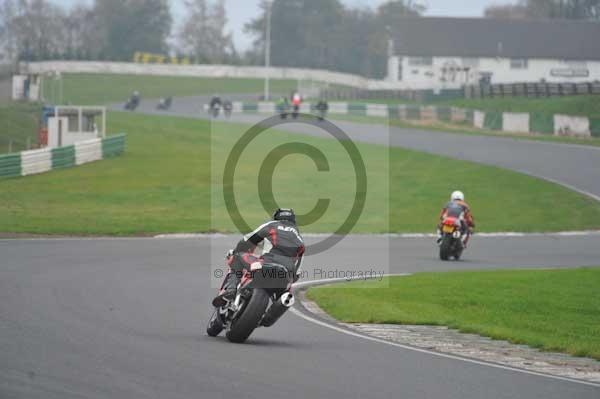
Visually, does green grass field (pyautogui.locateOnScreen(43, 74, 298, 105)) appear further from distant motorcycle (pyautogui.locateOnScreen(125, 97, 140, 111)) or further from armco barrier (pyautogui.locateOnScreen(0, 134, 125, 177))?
armco barrier (pyautogui.locateOnScreen(0, 134, 125, 177))

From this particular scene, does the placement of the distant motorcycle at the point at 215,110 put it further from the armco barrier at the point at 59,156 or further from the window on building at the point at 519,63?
the window on building at the point at 519,63

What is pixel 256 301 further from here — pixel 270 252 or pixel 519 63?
→ pixel 519 63

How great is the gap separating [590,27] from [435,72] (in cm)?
1643

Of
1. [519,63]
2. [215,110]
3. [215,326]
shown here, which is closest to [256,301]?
[215,326]

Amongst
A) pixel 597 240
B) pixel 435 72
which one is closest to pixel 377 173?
pixel 597 240

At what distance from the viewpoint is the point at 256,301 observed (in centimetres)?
1058

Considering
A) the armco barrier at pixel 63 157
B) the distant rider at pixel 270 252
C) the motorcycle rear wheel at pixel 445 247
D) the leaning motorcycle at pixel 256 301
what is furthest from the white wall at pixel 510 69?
the leaning motorcycle at pixel 256 301

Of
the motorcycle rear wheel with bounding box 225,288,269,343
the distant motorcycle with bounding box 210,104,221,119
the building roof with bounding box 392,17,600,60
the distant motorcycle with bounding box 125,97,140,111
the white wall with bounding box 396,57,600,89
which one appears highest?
the building roof with bounding box 392,17,600,60

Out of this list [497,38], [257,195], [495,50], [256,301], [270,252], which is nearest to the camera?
[256,301]

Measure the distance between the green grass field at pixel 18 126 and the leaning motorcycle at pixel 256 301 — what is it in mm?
30847

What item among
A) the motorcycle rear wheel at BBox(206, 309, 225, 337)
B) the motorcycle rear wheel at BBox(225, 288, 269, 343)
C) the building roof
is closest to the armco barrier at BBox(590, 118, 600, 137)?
the motorcycle rear wheel at BBox(206, 309, 225, 337)

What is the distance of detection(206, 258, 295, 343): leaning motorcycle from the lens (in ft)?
34.8

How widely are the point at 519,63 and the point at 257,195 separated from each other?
74065 millimetres

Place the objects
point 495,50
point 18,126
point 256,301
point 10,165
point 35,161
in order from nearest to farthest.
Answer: point 256,301, point 10,165, point 35,161, point 18,126, point 495,50
